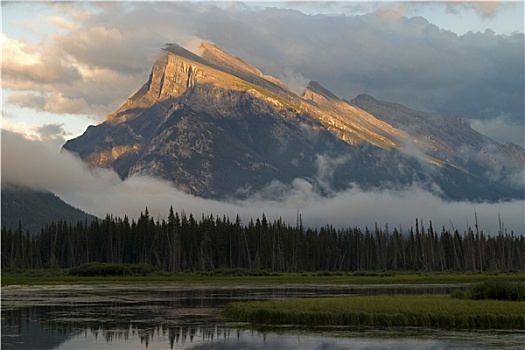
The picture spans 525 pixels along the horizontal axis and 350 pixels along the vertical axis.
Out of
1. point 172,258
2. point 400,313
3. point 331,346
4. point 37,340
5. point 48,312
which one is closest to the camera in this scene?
point 331,346

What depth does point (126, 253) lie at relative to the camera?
19675 cm

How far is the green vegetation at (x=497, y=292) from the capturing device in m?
64.6

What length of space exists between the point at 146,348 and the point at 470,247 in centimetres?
16615

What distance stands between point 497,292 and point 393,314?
15.2 m

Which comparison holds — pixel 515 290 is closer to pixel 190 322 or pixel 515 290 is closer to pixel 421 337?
pixel 421 337

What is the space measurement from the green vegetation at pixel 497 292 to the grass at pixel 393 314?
3.69 m

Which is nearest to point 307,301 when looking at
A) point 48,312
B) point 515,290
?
point 515,290

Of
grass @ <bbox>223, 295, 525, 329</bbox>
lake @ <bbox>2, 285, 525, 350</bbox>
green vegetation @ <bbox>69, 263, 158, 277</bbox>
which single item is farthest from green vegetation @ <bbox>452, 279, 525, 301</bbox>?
green vegetation @ <bbox>69, 263, 158, 277</bbox>

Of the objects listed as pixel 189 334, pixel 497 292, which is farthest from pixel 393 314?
pixel 189 334

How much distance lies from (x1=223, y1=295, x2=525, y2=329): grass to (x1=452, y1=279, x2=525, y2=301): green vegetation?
12.1 ft

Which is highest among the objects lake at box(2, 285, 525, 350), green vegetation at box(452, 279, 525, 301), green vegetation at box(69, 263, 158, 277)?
green vegetation at box(69, 263, 158, 277)

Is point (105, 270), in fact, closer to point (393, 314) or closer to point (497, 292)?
point (497, 292)

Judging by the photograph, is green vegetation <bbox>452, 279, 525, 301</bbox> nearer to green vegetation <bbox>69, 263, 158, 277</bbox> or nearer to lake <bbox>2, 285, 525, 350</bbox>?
lake <bbox>2, 285, 525, 350</bbox>

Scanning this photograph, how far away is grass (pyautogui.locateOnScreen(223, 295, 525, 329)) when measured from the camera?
53.8 m
